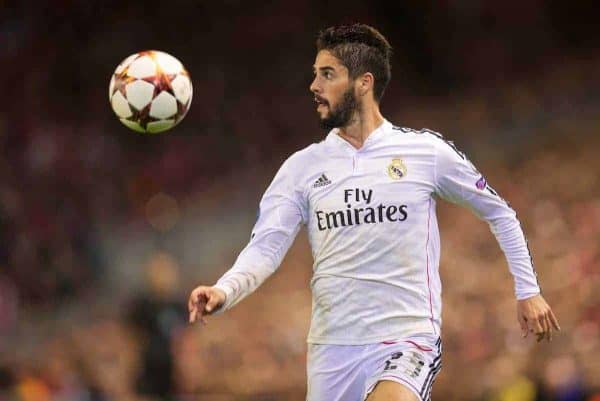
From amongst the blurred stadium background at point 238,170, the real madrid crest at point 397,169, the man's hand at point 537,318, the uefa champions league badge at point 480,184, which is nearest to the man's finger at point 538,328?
the man's hand at point 537,318

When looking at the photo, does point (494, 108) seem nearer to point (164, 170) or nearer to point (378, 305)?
point (164, 170)

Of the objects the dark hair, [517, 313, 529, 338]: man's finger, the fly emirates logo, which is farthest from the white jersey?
the dark hair

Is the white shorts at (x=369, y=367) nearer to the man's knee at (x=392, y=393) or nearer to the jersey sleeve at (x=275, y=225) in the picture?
the man's knee at (x=392, y=393)

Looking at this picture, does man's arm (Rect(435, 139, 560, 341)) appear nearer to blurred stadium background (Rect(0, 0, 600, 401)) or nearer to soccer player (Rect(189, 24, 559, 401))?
soccer player (Rect(189, 24, 559, 401))

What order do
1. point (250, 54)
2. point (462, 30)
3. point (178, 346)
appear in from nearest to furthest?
1. point (178, 346)
2. point (462, 30)
3. point (250, 54)

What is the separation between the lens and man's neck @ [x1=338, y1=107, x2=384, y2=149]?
5.25 m

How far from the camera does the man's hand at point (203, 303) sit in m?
4.54

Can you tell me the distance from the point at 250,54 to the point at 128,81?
11.1m

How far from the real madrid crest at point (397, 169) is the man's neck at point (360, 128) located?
0.63 feet

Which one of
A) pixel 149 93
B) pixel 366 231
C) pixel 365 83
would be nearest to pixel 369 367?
pixel 366 231

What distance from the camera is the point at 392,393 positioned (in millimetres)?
4637

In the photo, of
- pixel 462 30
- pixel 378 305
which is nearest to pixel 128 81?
pixel 378 305

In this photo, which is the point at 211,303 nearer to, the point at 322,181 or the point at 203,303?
the point at 203,303

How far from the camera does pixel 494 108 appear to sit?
14.9 m
